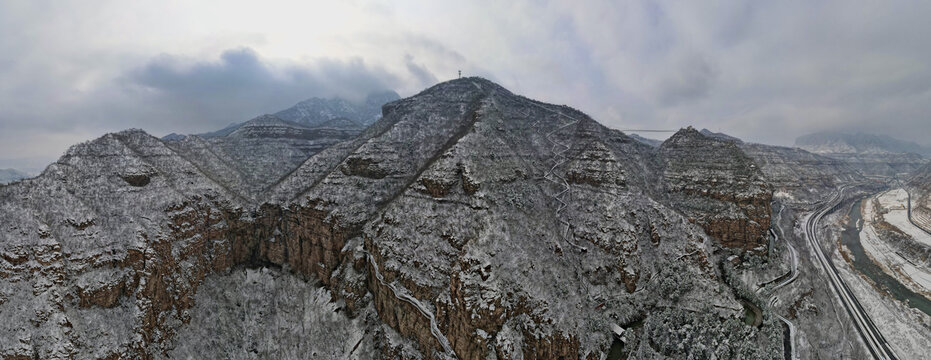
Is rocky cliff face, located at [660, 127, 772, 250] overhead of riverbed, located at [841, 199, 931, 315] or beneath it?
overhead

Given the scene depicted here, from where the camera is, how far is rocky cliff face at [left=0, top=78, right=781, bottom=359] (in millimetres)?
37438

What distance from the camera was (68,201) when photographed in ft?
140

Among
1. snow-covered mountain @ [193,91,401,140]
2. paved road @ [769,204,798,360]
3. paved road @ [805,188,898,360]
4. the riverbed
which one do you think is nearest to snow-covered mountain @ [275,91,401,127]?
snow-covered mountain @ [193,91,401,140]

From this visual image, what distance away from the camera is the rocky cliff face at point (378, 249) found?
37.4m

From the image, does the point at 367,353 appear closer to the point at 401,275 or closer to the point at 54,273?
the point at 401,275

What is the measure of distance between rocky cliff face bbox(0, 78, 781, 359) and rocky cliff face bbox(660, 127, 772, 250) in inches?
14.5

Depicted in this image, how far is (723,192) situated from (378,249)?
64.0 metres

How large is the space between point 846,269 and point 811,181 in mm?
94587

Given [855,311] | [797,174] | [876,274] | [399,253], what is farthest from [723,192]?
[797,174]

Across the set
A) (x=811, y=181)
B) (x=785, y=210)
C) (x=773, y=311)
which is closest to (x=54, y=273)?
(x=773, y=311)

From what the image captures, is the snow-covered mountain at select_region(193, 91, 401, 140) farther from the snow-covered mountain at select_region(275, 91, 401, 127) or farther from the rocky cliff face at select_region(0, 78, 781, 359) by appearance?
the rocky cliff face at select_region(0, 78, 781, 359)

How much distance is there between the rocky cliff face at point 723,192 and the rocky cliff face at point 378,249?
0.37 meters

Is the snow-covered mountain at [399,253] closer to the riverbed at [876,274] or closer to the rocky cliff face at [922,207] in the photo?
the riverbed at [876,274]

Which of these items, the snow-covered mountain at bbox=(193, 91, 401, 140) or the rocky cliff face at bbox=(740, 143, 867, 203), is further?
the rocky cliff face at bbox=(740, 143, 867, 203)
